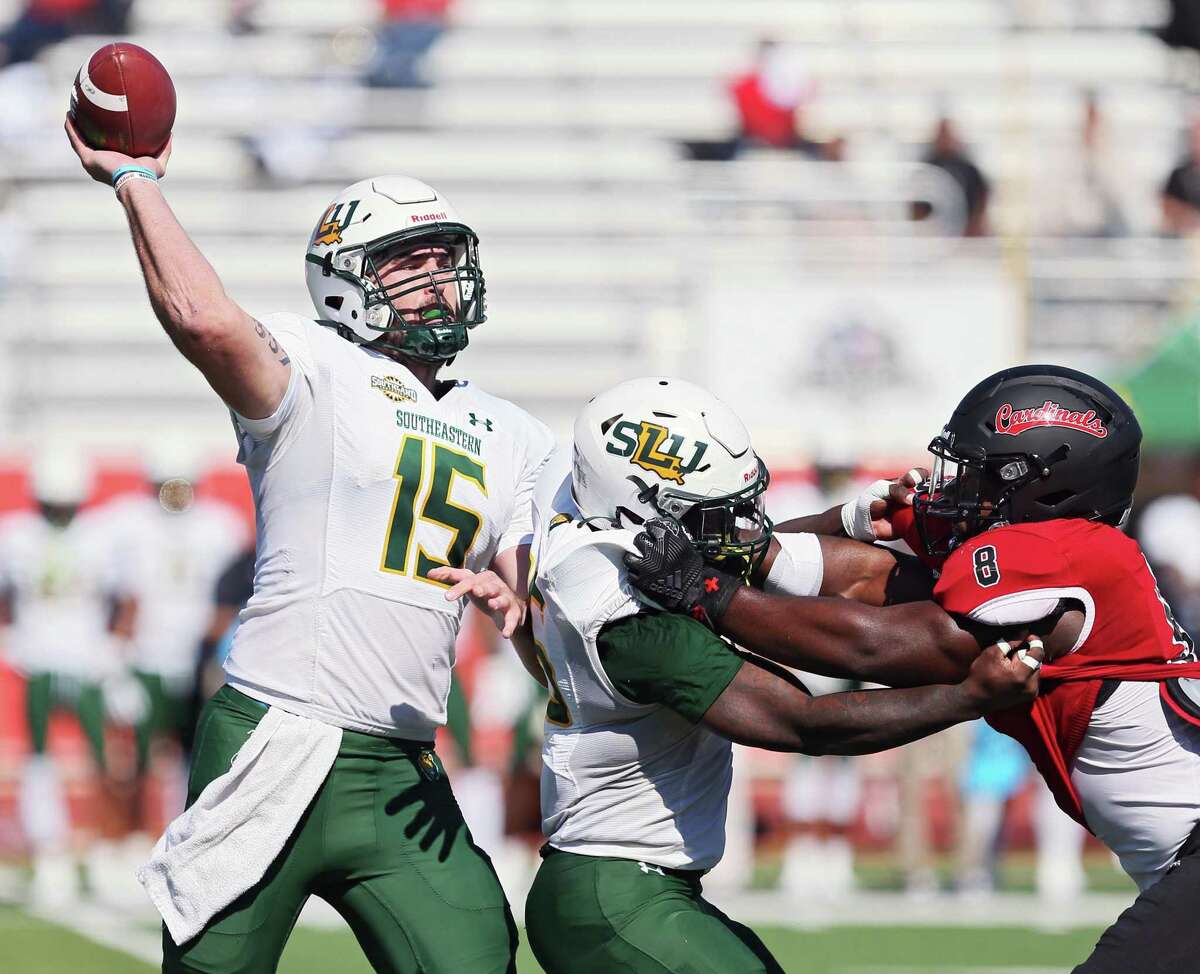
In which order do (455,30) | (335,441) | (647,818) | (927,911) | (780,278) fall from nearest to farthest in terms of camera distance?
1. (647,818)
2. (335,441)
3. (927,911)
4. (780,278)
5. (455,30)

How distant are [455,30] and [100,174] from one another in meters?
10.3

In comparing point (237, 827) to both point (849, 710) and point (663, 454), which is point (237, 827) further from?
point (849, 710)

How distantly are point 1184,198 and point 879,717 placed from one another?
960cm

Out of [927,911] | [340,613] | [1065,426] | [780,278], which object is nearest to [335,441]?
[340,613]

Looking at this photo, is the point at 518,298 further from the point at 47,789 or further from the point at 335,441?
the point at 335,441

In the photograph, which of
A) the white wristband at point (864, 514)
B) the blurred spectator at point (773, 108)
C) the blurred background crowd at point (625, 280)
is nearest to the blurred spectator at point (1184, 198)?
the blurred background crowd at point (625, 280)

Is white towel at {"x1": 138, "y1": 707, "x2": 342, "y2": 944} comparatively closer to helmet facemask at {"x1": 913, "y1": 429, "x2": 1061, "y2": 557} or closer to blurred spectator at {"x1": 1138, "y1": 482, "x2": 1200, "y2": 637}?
helmet facemask at {"x1": 913, "y1": 429, "x2": 1061, "y2": 557}

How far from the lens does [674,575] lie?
10.7 feet

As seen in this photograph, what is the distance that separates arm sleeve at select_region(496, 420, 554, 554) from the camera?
3959mm

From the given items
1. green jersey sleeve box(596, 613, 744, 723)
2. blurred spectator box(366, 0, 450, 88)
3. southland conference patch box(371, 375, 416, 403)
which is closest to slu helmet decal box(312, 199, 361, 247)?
southland conference patch box(371, 375, 416, 403)

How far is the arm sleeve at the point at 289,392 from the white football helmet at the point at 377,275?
8.2 inches

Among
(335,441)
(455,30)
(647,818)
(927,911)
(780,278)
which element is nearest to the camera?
(647,818)

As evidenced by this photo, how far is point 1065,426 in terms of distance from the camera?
3.49 meters

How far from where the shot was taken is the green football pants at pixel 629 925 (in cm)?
323
